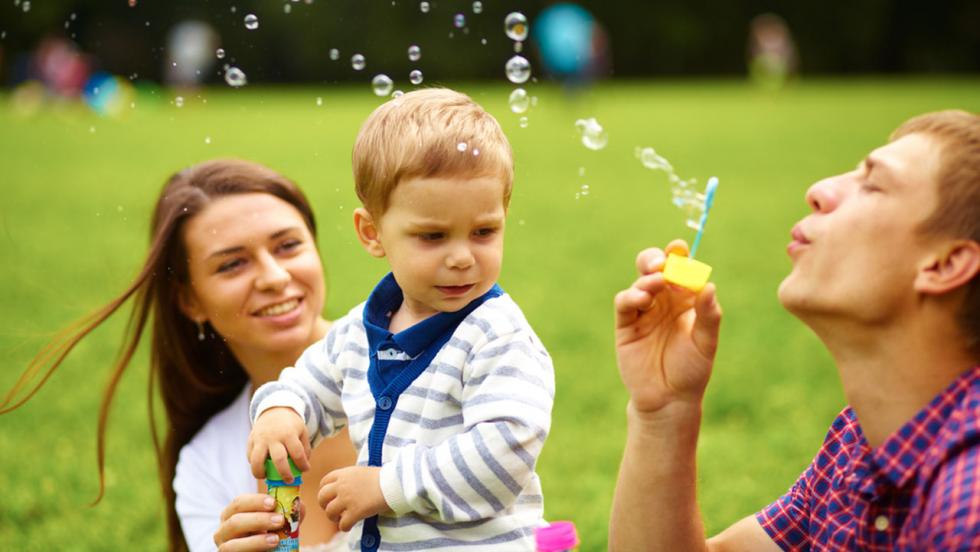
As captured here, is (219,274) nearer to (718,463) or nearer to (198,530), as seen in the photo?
(198,530)

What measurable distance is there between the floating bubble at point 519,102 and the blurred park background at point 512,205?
23mm

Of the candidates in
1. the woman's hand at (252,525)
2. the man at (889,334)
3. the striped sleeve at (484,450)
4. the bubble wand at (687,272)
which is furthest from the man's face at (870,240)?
the woman's hand at (252,525)

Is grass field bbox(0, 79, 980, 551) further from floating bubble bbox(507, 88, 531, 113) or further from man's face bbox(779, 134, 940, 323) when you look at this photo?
man's face bbox(779, 134, 940, 323)

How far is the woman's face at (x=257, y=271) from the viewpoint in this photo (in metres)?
2.73

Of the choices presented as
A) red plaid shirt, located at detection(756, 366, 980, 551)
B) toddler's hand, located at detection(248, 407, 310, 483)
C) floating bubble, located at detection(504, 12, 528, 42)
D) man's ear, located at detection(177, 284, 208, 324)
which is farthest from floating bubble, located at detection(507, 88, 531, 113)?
man's ear, located at detection(177, 284, 208, 324)

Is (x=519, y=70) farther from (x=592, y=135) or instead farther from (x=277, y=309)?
(x=277, y=309)

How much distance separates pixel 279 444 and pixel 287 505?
140 mm

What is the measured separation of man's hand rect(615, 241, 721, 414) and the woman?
3.52 feet

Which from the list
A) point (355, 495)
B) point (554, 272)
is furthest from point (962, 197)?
point (554, 272)

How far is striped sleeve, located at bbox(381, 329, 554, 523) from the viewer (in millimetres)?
1815

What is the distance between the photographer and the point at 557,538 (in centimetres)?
181

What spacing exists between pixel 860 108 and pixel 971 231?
18218mm

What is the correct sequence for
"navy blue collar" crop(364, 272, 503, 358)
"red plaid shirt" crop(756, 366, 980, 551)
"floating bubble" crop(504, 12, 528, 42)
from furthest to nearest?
1. "floating bubble" crop(504, 12, 528, 42)
2. "navy blue collar" crop(364, 272, 503, 358)
3. "red plaid shirt" crop(756, 366, 980, 551)

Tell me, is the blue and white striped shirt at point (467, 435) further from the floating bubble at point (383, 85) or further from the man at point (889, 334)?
the floating bubble at point (383, 85)
